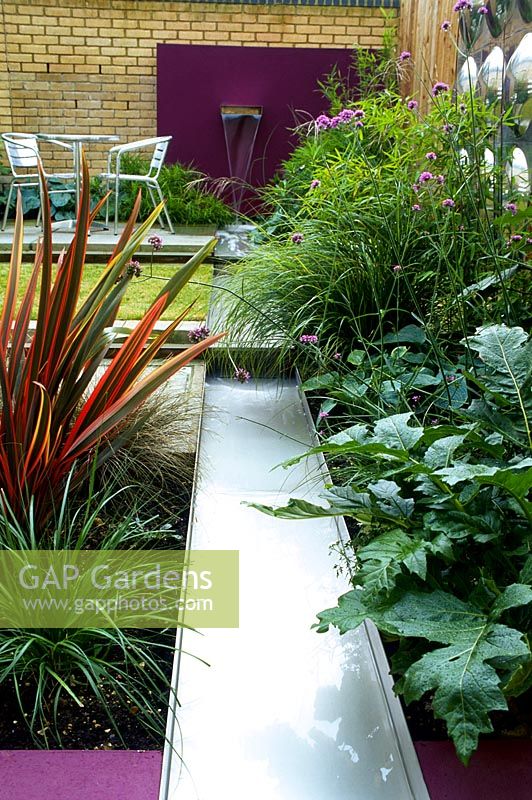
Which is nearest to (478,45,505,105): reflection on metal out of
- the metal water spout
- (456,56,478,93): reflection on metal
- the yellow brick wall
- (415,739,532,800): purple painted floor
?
(456,56,478,93): reflection on metal

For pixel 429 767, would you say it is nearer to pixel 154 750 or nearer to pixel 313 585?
pixel 154 750

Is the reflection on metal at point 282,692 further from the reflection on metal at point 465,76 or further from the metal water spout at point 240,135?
the metal water spout at point 240,135

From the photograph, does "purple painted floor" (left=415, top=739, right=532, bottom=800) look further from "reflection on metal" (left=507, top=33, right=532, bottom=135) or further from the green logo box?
"reflection on metal" (left=507, top=33, right=532, bottom=135)

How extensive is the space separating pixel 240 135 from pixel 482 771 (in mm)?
7736

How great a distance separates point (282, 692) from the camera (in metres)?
1.67

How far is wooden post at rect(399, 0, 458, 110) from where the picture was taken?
5594mm

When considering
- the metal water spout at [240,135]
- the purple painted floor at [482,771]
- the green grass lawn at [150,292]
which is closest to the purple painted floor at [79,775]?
the purple painted floor at [482,771]

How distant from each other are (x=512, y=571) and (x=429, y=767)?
1.26ft

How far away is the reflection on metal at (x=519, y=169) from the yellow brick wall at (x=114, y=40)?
18.4 ft

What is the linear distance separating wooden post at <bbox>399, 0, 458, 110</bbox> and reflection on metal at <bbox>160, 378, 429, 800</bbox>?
3.52m

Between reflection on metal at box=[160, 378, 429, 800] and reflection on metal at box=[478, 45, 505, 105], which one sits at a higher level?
reflection on metal at box=[478, 45, 505, 105]

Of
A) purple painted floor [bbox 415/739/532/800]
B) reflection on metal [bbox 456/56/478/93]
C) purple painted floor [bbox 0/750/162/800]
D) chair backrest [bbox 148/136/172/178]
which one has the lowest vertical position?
purple painted floor [bbox 0/750/162/800]

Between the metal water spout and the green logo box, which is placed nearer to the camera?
the green logo box

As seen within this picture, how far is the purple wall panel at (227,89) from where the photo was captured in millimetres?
8281
